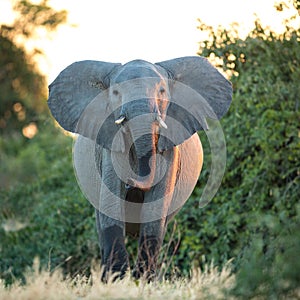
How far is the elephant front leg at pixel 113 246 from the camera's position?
27.3 feet

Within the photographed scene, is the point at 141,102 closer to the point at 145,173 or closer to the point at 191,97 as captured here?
the point at 145,173

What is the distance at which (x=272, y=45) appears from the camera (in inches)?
462

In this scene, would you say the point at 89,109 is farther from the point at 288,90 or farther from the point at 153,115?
the point at 288,90

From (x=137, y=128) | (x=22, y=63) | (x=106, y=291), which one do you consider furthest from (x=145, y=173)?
(x=22, y=63)

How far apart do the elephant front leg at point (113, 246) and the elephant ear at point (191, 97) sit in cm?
77

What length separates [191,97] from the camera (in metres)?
8.84

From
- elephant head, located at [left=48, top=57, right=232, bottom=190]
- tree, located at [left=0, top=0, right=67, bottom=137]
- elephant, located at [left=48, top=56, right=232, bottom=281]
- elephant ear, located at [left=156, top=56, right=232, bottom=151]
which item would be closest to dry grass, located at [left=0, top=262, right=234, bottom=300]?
elephant, located at [left=48, top=56, right=232, bottom=281]

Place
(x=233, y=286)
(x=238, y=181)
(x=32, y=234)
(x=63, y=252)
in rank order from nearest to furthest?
(x=233, y=286)
(x=238, y=181)
(x=63, y=252)
(x=32, y=234)

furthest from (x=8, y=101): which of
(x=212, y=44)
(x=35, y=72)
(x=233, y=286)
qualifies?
(x=233, y=286)

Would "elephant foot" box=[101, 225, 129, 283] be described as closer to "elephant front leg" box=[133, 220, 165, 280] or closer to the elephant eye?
"elephant front leg" box=[133, 220, 165, 280]

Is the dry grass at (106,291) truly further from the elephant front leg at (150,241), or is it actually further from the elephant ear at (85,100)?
the elephant ear at (85,100)

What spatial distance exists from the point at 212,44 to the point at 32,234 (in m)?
3.83

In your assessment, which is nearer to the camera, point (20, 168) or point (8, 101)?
point (20, 168)

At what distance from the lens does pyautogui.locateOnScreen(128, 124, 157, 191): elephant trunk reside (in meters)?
7.94
